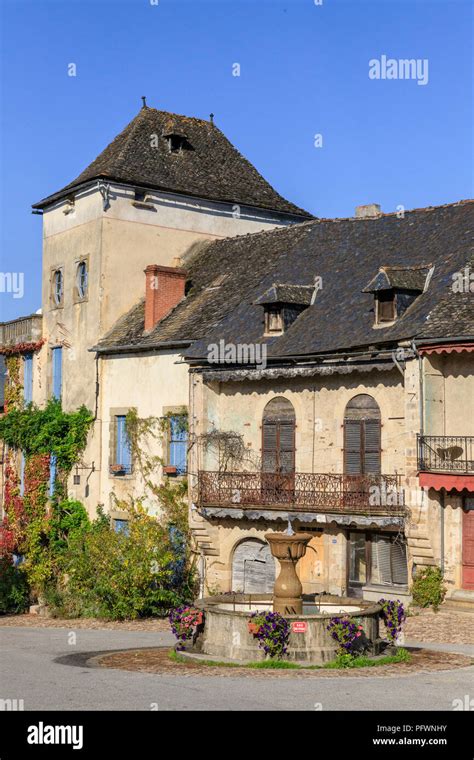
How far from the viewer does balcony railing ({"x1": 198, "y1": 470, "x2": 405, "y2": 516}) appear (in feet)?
78.7

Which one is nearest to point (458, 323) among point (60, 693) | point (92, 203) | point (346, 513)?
point (346, 513)

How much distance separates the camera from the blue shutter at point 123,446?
102 feet

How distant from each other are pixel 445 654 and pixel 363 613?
5.92ft

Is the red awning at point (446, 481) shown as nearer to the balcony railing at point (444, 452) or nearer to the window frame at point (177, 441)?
the balcony railing at point (444, 452)

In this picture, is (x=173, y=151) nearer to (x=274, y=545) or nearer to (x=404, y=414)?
(x=404, y=414)

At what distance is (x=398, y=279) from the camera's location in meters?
24.4

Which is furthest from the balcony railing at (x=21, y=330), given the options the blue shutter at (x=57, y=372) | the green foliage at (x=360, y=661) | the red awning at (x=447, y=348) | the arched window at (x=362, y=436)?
the green foliage at (x=360, y=661)

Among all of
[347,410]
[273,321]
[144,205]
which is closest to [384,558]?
[347,410]

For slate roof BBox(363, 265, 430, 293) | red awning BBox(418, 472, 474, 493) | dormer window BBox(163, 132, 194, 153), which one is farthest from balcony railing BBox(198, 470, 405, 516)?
dormer window BBox(163, 132, 194, 153)

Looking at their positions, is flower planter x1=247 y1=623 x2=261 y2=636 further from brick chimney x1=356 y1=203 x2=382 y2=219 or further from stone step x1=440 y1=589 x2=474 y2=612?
brick chimney x1=356 y1=203 x2=382 y2=219

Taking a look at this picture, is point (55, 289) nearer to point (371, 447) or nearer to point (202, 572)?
point (202, 572)

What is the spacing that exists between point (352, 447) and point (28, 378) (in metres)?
14.6

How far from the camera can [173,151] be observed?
35.2 m
